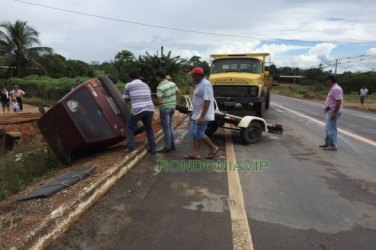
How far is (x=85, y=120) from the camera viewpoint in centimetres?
816

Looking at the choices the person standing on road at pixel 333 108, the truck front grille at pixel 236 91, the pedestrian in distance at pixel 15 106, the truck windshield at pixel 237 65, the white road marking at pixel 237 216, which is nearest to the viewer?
the white road marking at pixel 237 216

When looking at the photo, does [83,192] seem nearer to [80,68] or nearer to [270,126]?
[270,126]

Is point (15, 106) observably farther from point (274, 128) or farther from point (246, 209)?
point (246, 209)

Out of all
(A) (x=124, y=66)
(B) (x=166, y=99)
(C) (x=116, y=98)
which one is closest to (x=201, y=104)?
(B) (x=166, y=99)

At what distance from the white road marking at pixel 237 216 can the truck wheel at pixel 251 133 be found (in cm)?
298

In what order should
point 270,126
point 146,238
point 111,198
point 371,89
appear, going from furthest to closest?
1. point 371,89
2. point 270,126
3. point 111,198
4. point 146,238

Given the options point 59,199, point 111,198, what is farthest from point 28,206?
point 111,198

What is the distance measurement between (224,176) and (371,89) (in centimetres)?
6692

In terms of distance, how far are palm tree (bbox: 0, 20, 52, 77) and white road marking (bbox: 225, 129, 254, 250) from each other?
37.6 meters

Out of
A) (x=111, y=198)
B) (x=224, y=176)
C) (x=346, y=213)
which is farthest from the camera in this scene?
(x=224, y=176)

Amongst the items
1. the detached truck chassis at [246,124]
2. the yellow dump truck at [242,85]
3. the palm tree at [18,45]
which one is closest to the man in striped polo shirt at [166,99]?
the detached truck chassis at [246,124]

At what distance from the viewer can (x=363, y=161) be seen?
7816 mm

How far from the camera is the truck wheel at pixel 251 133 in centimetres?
961

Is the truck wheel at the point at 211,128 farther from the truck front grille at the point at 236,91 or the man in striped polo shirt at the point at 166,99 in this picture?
the truck front grille at the point at 236,91
